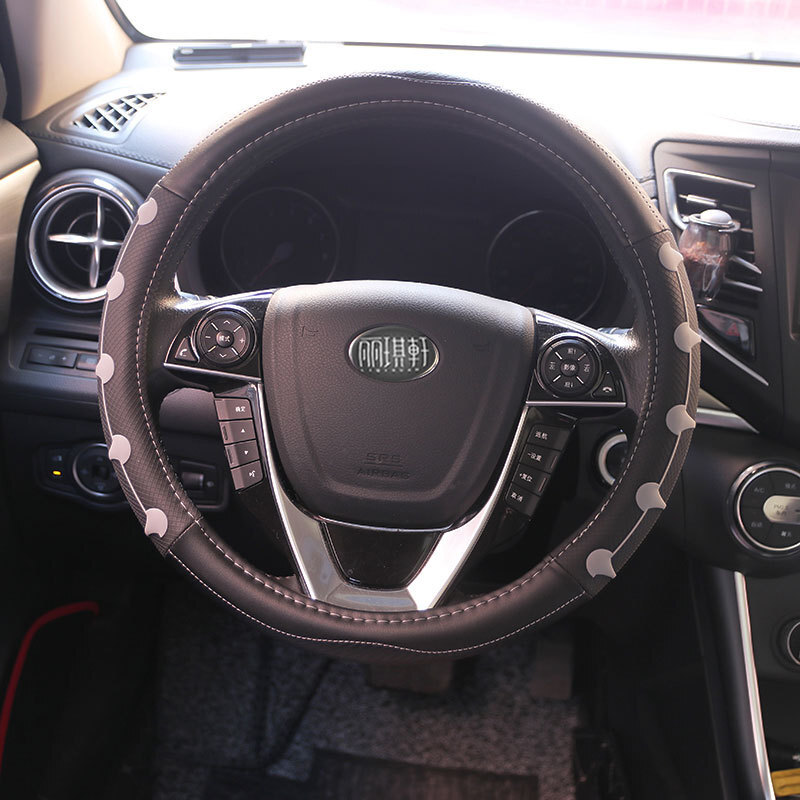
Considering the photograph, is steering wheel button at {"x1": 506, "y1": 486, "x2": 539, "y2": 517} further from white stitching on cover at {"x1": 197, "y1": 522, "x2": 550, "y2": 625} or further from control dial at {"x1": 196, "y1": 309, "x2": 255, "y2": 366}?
control dial at {"x1": 196, "y1": 309, "x2": 255, "y2": 366}

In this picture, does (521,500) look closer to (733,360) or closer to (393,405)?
(393,405)

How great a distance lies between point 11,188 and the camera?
1172 millimetres

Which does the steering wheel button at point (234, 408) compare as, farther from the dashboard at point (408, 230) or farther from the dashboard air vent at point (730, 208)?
the dashboard air vent at point (730, 208)

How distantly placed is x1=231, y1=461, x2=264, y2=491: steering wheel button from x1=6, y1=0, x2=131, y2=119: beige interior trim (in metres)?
0.81

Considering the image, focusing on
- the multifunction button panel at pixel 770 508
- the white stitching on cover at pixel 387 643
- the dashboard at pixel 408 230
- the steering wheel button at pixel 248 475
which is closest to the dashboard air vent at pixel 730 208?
the dashboard at pixel 408 230

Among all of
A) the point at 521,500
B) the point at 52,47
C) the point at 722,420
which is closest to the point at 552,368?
the point at 521,500

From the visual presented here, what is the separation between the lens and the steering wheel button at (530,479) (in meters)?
0.82

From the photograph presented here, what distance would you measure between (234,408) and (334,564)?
190 mm

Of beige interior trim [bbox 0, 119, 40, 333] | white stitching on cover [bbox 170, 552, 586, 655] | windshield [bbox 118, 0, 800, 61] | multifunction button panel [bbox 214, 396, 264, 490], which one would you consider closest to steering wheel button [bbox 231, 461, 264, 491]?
multifunction button panel [bbox 214, 396, 264, 490]

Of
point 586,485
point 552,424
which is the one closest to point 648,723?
point 586,485

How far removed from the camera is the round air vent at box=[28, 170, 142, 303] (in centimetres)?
121

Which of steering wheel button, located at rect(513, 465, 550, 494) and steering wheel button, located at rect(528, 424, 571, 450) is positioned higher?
steering wheel button, located at rect(528, 424, 571, 450)

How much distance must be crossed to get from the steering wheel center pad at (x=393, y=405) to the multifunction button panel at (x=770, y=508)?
41 centimetres

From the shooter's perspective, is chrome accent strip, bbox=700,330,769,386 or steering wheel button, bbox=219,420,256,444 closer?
steering wheel button, bbox=219,420,256,444
